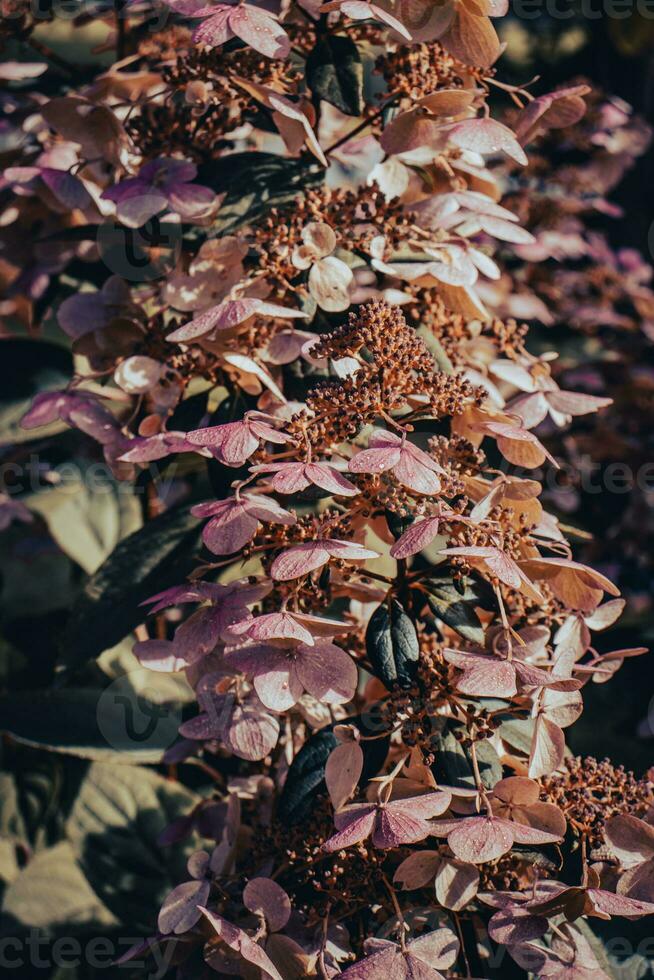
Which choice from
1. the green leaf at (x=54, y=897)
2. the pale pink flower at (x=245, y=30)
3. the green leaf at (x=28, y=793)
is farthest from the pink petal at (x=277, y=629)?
A: the green leaf at (x=28, y=793)

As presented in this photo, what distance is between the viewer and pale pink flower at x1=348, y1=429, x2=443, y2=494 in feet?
2.26

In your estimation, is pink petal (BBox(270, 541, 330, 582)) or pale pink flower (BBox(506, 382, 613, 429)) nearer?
pink petal (BBox(270, 541, 330, 582))

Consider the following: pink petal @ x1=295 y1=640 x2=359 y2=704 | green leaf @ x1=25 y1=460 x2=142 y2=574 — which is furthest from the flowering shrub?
green leaf @ x1=25 y1=460 x2=142 y2=574

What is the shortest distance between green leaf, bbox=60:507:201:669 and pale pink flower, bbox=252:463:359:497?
0.89 feet

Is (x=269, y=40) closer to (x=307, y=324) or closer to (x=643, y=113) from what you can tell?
(x=307, y=324)

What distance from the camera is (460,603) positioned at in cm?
77

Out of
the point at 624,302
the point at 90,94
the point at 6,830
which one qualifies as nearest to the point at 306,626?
the point at 90,94

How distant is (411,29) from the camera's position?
79 centimetres

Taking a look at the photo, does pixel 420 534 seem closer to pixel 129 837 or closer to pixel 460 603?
pixel 460 603

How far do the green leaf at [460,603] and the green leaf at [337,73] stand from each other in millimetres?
400

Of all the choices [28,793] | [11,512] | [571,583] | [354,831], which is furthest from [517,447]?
[28,793]

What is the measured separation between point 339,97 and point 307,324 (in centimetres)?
19

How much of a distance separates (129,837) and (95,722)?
145mm

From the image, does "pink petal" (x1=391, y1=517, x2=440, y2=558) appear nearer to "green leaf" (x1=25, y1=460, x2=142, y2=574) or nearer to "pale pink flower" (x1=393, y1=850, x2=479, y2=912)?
"pale pink flower" (x1=393, y1=850, x2=479, y2=912)
